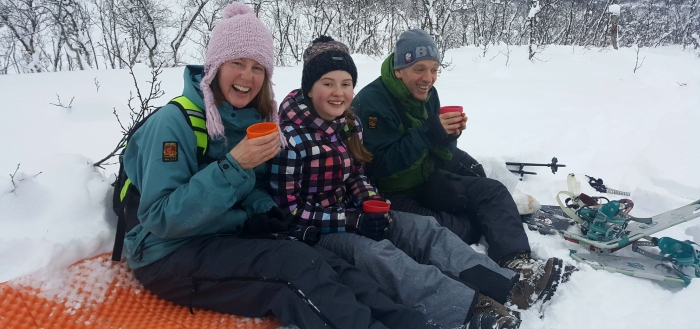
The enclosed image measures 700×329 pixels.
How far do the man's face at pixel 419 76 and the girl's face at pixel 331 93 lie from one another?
2.06ft

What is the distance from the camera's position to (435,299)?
72.9 inches

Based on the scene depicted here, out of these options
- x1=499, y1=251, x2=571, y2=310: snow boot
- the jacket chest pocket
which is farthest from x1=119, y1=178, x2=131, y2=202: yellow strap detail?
x1=499, y1=251, x2=571, y2=310: snow boot

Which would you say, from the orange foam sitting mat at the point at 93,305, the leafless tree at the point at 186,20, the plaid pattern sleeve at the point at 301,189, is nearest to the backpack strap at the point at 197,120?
the plaid pattern sleeve at the point at 301,189

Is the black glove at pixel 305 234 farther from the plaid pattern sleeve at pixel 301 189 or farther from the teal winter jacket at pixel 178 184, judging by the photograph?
the teal winter jacket at pixel 178 184

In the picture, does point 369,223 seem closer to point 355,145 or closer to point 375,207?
point 375,207

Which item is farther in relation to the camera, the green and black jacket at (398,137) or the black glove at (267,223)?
the green and black jacket at (398,137)

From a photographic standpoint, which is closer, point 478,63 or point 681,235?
point 681,235

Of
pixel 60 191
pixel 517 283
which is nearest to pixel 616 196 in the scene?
pixel 517 283

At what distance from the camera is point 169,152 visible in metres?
1.71

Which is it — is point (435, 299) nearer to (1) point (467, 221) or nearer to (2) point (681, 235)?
(1) point (467, 221)

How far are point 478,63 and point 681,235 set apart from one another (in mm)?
8906

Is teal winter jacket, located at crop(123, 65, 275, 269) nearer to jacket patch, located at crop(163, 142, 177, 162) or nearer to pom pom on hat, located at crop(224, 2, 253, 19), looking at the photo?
jacket patch, located at crop(163, 142, 177, 162)

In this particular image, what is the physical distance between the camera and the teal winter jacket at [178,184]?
1.66 meters

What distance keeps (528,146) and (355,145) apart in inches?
115
